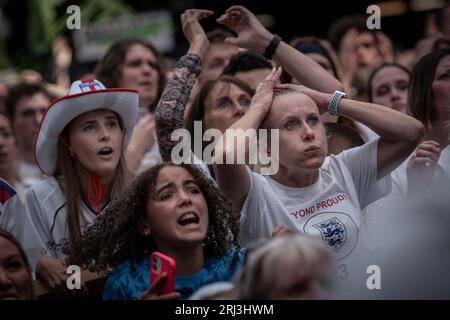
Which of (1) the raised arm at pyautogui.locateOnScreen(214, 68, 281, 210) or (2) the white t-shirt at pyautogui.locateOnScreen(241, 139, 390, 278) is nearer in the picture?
(1) the raised arm at pyautogui.locateOnScreen(214, 68, 281, 210)

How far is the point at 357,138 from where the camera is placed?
4555mm

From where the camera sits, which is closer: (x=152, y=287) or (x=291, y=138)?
(x=152, y=287)

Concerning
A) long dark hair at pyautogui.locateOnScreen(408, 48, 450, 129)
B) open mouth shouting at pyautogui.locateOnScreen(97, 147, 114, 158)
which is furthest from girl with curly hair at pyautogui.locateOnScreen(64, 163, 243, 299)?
long dark hair at pyautogui.locateOnScreen(408, 48, 450, 129)

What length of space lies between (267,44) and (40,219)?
1287 mm

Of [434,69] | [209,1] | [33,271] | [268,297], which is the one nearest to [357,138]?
[434,69]

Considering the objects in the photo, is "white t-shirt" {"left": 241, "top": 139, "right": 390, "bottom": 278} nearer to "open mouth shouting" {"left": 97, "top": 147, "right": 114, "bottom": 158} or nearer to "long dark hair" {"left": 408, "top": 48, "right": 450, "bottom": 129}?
"long dark hair" {"left": 408, "top": 48, "right": 450, "bottom": 129}

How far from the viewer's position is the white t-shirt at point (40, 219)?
13.7ft

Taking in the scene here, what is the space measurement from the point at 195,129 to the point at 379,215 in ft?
3.36

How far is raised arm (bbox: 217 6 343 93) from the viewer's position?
4129mm

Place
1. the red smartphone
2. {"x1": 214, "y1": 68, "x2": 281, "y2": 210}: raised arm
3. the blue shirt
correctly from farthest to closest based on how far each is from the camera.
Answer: {"x1": 214, "y1": 68, "x2": 281, "y2": 210}: raised arm < the blue shirt < the red smartphone

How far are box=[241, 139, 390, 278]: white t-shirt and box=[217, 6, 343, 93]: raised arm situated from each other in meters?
0.39

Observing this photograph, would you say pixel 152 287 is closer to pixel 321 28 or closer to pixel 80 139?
pixel 80 139

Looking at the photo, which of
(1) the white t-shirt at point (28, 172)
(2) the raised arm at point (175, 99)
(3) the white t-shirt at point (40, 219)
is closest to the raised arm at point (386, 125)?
(2) the raised arm at point (175, 99)

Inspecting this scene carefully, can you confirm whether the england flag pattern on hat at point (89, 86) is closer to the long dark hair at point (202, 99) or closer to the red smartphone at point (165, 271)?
the long dark hair at point (202, 99)
